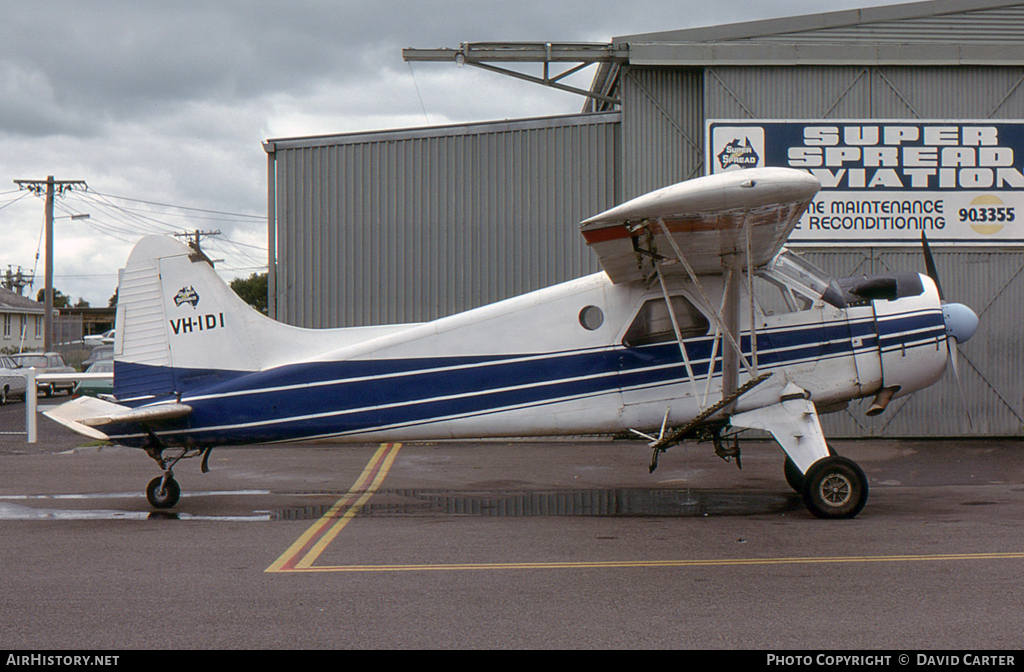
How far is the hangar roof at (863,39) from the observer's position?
14.7 metres

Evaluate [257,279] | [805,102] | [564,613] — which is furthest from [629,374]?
[257,279]

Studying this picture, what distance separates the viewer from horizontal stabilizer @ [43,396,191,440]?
830 centimetres

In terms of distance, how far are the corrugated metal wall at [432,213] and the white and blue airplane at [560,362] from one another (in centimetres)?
677

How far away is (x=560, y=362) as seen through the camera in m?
8.62

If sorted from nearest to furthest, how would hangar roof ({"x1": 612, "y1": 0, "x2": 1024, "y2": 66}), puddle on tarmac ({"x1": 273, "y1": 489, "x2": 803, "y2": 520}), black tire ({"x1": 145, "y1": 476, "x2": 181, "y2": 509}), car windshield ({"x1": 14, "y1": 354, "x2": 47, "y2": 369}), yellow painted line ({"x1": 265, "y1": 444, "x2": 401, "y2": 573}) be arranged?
yellow painted line ({"x1": 265, "y1": 444, "x2": 401, "y2": 573}), puddle on tarmac ({"x1": 273, "y1": 489, "x2": 803, "y2": 520}), black tire ({"x1": 145, "y1": 476, "x2": 181, "y2": 509}), hangar roof ({"x1": 612, "y1": 0, "x2": 1024, "y2": 66}), car windshield ({"x1": 14, "y1": 354, "x2": 47, "y2": 369})

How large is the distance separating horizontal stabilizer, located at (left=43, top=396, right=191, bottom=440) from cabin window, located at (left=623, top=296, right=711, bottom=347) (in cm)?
444

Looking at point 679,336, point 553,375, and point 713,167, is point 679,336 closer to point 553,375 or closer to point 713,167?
point 553,375

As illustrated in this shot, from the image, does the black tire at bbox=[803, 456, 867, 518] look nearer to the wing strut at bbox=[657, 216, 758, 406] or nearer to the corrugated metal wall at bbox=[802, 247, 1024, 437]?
the wing strut at bbox=[657, 216, 758, 406]

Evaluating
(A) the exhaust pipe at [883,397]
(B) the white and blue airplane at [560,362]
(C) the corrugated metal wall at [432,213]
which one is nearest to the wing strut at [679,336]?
(B) the white and blue airplane at [560,362]

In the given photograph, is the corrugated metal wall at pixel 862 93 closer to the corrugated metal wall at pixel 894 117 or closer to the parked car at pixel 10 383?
the corrugated metal wall at pixel 894 117

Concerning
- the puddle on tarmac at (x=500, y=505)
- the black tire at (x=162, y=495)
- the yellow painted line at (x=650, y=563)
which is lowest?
the yellow painted line at (x=650, y=563)

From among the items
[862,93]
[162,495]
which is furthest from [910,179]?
[162,495]

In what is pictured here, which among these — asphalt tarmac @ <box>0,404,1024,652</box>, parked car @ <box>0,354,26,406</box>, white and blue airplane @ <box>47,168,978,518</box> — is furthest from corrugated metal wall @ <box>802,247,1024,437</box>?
parked car @ <box>0,354,26,406</box>

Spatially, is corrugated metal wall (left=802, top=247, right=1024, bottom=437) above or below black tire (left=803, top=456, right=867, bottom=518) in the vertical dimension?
above
